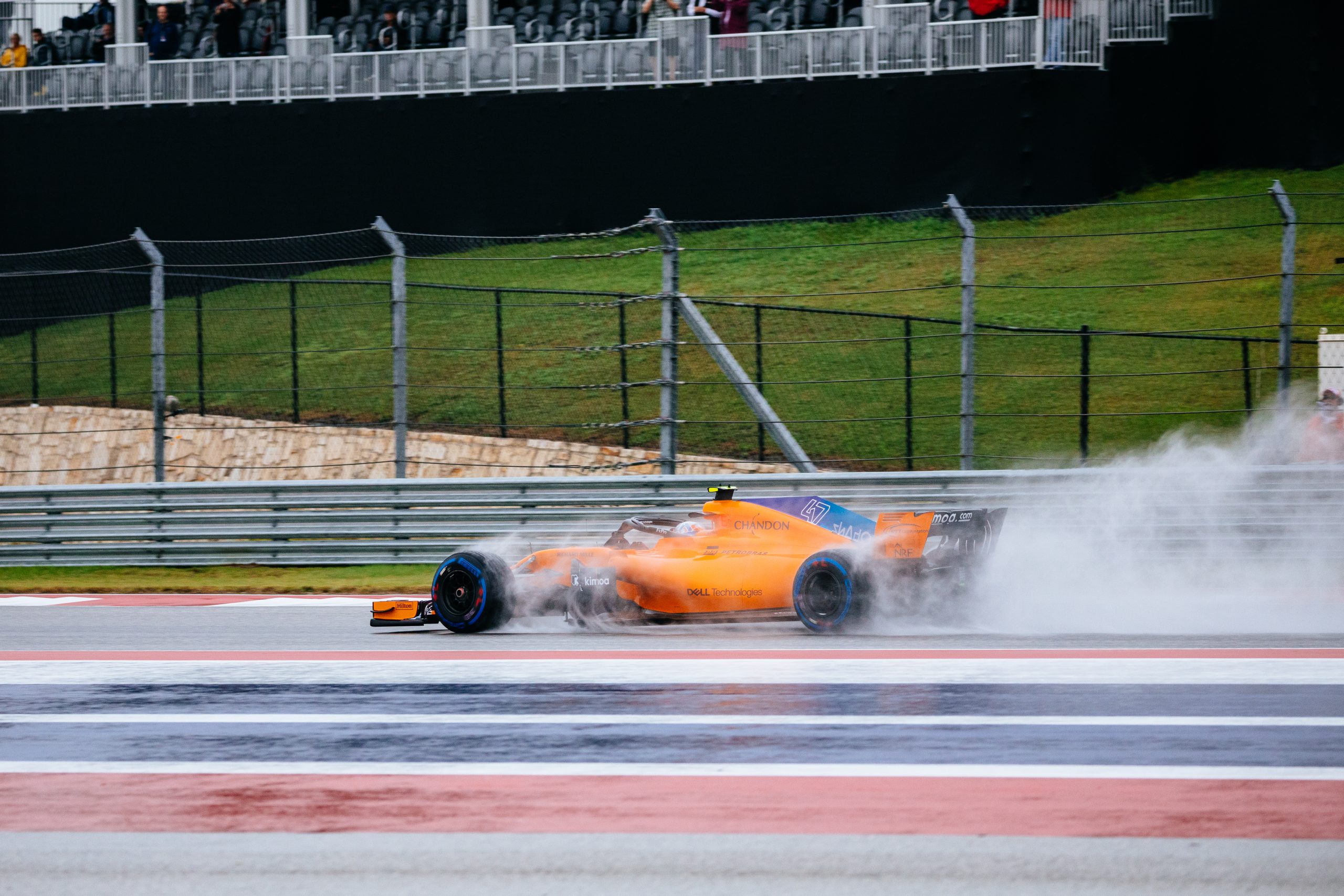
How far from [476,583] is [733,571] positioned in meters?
1.70

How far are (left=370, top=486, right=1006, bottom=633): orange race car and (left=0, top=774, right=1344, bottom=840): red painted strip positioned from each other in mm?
3606

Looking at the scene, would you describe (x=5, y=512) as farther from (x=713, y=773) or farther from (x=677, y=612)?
(x=713, y=773)

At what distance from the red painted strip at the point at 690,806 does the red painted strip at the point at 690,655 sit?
2.98m

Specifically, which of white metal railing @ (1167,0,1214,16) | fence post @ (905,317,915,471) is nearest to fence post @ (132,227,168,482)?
fence post @ (905,317,915,471)

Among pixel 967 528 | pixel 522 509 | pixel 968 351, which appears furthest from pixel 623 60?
pixel 967 528

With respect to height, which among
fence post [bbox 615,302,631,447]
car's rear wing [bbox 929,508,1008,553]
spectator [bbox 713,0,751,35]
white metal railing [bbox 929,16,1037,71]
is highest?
spectator [bbox 713,0,751,35]

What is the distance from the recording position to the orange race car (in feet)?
31.0

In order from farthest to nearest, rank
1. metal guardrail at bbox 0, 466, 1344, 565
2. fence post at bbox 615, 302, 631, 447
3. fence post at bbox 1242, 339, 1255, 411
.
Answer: fence post at bbox 1242, 339, 1255, 411
fence post at bbox 615, 302, 631, 447
metal guardrail at bbox 0, 466, 1344, 565

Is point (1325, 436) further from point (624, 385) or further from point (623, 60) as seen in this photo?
point (623, 60)

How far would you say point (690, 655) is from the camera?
9.23 m

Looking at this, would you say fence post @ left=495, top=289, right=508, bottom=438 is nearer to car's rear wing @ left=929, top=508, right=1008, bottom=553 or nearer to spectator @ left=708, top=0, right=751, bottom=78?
car's rear wing @ left=929, top=508, right=1008, bottom=553

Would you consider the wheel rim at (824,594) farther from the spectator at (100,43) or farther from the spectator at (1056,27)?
the spectator at (100,43)

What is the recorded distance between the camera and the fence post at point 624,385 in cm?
1484

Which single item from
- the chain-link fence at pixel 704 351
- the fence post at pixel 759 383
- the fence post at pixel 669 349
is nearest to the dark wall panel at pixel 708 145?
the chain-link fence at pixel 704 351
